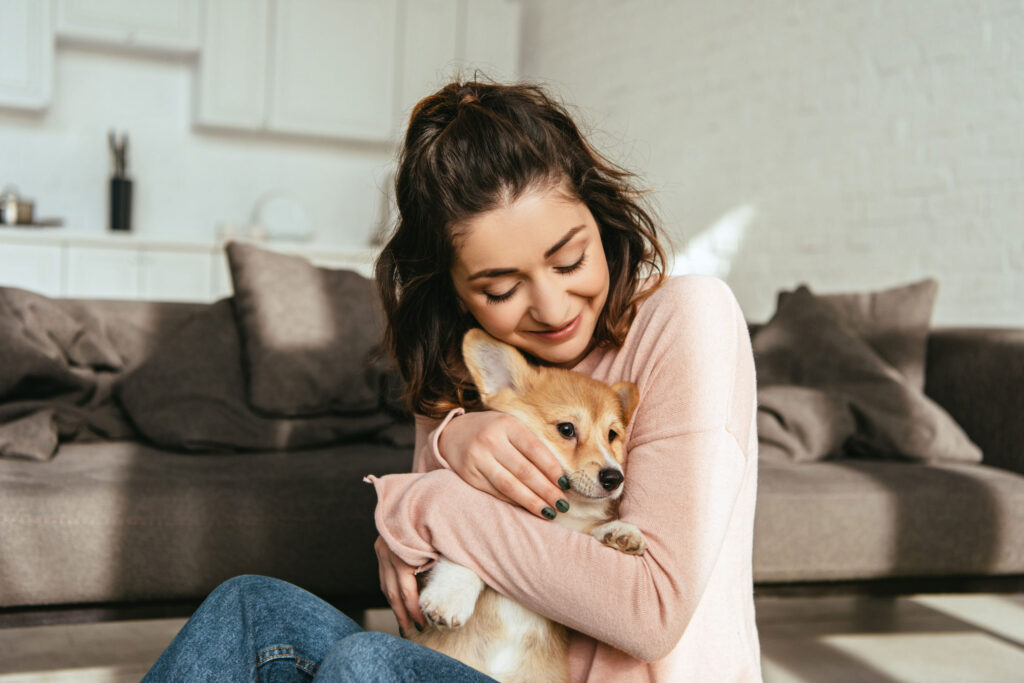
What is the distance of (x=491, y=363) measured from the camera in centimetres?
139

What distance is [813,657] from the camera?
2.40m

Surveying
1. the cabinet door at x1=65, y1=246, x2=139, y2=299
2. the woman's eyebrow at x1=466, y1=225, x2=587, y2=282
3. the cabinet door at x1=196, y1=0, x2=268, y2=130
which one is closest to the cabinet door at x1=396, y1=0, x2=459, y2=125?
the cabinet door at x1=196, y1=0, x2=268, y2=130

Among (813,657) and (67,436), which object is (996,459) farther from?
(67,436)

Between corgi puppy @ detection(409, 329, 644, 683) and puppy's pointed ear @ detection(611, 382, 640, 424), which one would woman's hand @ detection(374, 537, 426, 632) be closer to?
corgi puppy @ detection(409, 329, 644, 683)

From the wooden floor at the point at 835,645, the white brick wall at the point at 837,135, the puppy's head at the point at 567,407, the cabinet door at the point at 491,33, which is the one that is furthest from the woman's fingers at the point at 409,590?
→ the cabinet door at the point at 491,33

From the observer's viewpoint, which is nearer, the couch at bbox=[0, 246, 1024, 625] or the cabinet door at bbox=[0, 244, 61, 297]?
the couch at bbox=[0, 246, 1024, 625]

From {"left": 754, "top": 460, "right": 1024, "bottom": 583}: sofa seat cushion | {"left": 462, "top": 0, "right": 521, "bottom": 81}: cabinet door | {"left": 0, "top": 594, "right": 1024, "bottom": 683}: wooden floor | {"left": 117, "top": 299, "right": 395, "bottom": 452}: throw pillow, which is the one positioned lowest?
{"left": 0, "top": 594, "right": 1024, "bottom": 683}: wooden floor

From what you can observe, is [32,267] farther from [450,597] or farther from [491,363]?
[450,597]

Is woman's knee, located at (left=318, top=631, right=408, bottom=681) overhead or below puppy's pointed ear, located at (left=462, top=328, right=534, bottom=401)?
below

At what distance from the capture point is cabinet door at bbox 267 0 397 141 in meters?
6.01

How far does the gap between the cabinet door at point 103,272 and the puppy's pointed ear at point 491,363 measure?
454cm

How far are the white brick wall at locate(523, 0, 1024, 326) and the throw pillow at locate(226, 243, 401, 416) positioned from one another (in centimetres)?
110

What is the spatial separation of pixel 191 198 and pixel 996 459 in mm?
5374

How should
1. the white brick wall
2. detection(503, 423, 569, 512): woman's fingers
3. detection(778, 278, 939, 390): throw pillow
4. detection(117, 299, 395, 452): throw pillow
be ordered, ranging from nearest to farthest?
detection(503, 423, 569, 512): woman's fingers
detection(117, 299, 395, 452): throw pillow
detection(778, 278, 939, 390): throw pillow
the white brick wall
